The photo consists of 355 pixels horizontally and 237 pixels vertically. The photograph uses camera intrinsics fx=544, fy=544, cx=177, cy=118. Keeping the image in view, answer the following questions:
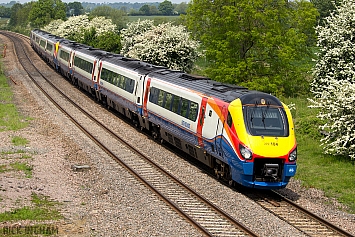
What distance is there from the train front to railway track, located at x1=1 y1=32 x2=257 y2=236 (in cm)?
170

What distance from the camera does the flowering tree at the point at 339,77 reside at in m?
20.5

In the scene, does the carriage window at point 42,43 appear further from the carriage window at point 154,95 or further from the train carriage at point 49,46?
the carriage window at point 154,95

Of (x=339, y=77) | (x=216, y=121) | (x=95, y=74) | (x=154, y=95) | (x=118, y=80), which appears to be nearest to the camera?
(x=216, y=121)

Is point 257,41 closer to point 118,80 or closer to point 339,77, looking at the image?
point 339,77

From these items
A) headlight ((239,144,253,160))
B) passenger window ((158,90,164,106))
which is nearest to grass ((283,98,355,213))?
headlight ((239,144,253,160))

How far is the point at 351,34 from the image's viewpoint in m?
30.0

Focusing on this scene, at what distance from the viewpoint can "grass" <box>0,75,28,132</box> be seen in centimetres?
2610

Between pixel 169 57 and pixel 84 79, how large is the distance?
9333 mm

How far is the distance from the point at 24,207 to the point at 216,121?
21.9 ft

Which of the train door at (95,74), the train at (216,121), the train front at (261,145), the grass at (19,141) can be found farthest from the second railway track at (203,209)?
the train door at (95,74)

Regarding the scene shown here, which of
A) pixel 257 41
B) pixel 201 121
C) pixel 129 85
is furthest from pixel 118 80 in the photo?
pixel 257 41

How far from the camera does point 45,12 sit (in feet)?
375

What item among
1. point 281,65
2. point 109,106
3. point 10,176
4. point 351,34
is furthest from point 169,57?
point 10,176

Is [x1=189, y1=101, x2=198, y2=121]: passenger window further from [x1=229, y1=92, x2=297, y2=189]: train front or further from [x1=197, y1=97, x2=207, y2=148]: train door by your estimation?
[x1=229, y1=92, x2=297, y2=189]: train front
